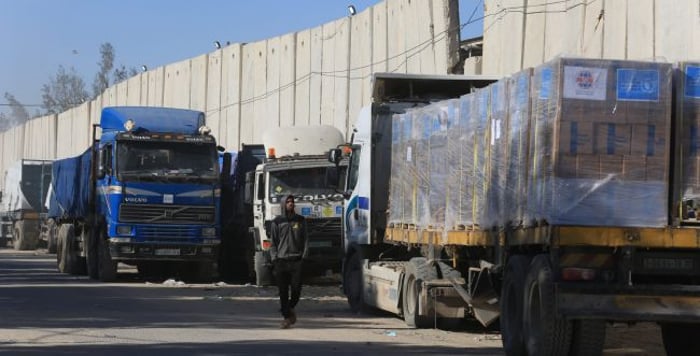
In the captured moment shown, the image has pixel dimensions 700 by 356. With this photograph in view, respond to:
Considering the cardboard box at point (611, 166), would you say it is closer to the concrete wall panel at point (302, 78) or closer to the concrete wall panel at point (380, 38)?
the concrete wall panel at point (380, 38)

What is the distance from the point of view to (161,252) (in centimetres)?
2775

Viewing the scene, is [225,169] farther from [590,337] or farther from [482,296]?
[590,337]

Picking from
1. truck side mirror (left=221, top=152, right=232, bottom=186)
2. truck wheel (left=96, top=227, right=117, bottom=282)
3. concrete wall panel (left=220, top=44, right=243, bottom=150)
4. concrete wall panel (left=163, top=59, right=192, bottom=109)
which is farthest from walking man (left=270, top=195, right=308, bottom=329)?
concrete wall panel (left=163, top=59, right=192, bottom=109)

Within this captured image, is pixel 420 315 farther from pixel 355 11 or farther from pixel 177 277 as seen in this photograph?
pixel 355 11

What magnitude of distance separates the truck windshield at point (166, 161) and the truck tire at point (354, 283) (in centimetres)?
705

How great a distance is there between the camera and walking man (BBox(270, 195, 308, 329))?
17703 millimetres

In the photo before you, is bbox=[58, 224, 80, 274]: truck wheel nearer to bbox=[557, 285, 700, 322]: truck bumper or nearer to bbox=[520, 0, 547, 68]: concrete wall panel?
bbox=[520, 0, 547, 68]: concrete wall panel

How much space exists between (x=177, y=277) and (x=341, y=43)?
847 cm

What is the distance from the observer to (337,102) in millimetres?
35625

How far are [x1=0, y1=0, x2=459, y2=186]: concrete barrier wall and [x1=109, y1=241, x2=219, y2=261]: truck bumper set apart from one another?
6.30m

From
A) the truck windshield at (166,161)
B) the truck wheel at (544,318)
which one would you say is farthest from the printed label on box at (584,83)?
the truck windshield at (166,161)

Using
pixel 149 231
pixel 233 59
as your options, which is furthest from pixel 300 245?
pixel 233 59

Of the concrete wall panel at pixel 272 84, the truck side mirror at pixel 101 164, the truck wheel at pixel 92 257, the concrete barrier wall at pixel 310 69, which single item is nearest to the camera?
the truck side mirror at pixel 101 164

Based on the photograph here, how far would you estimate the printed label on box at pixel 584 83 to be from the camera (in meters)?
12.2
